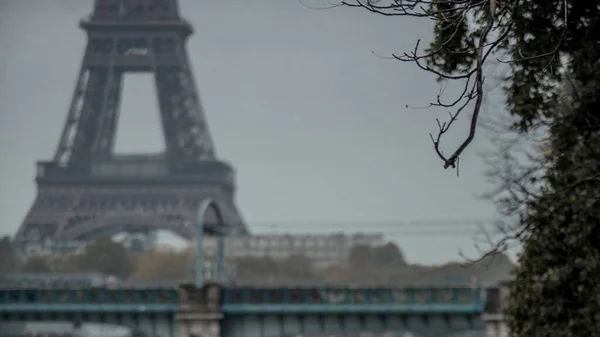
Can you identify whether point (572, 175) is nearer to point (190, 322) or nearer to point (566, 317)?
point (566, 317)

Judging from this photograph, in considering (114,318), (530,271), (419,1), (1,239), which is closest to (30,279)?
(1,239)

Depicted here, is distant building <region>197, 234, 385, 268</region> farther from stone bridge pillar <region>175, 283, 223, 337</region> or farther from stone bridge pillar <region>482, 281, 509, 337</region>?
stone bridge pillar <region>482, 281, 509, 337</region>

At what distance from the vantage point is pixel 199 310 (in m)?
83.9

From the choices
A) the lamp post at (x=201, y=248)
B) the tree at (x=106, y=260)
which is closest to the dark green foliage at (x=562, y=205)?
the lamp post at (x=201, y=248)

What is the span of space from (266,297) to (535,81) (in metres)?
56.0

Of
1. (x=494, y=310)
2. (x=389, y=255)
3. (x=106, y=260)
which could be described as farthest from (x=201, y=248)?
(x=106, y=260)

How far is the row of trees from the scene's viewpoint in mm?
135138

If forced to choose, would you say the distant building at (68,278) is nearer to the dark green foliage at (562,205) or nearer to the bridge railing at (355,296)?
the bridge railing at (355,296)

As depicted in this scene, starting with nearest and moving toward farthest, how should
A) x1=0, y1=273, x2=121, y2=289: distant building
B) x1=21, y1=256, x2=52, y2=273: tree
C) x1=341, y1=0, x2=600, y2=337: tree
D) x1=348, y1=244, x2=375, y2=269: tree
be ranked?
x1=341, y1=0, x2=600, y2=337: tree → x1=348, y1=244, x2=375, y2=269: tree → x1=0, y1=273, x2=121, y2=289: distant building → x1=21, y1=256, x2=52, y2=273: tree

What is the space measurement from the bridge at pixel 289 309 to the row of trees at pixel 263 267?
33943mm

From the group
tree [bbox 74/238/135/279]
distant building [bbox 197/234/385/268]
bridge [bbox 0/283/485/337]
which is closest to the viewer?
bridge [bbox 0/283/485/337]

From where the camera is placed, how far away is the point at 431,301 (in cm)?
8300

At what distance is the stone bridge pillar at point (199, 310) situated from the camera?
83.3 m

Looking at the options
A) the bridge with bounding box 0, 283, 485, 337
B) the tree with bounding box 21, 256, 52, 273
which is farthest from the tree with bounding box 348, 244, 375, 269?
the bridge with bounding box 0, 283, 485, 337
